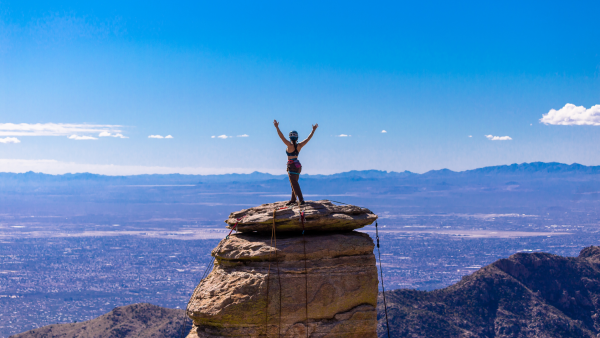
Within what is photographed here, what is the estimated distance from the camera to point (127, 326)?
286 ft

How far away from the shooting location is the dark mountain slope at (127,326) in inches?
3248

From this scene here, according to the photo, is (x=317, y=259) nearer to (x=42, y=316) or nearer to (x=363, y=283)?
(x=363, y=283)

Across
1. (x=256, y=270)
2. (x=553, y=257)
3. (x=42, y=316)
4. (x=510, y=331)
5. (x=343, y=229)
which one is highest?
(x=343, y=229)

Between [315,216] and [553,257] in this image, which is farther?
[553,257]

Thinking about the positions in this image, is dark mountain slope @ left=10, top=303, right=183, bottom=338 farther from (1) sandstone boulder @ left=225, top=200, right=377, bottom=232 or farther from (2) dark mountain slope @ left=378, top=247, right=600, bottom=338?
(1) sandstone boulder @ left=225, top=200, right=377, bottom=232

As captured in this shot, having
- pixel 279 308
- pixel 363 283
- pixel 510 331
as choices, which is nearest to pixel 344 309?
pixel 363 283

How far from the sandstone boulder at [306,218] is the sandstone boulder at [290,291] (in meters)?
0.62

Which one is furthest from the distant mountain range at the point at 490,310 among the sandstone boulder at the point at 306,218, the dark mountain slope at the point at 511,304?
the sandstone boulder at the point at 306,218

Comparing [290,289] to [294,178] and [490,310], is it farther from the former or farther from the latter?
[490,310]

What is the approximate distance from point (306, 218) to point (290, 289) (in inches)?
124

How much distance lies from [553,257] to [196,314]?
10868 centimetres

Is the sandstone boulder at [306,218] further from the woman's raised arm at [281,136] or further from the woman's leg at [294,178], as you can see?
the woman's raised arm at [281,136]

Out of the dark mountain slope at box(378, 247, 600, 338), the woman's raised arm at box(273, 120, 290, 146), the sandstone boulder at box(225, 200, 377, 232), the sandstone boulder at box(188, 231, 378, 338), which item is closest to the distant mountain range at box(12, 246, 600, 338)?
the dark mountain slope at box(378, 247, 600, 338)

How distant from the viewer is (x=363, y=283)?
72.5ft
